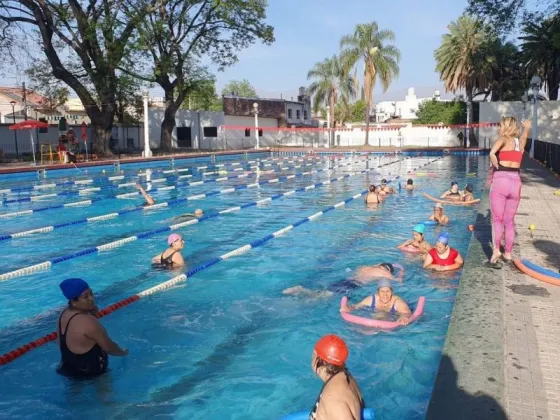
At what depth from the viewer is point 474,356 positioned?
383 cm

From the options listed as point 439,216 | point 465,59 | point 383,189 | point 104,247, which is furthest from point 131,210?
point 465,59

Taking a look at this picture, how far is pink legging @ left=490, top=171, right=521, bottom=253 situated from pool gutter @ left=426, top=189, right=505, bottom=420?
53 cm

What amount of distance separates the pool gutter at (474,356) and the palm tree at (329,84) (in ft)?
156

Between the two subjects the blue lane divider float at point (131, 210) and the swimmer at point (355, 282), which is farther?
the blue lane divider float at point (131, 210)

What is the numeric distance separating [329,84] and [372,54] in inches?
437

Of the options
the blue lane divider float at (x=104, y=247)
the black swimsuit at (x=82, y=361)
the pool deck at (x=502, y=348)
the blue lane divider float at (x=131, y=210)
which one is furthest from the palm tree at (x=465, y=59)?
the black swimsuit at (x=82, y=361)

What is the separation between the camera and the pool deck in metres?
3.14

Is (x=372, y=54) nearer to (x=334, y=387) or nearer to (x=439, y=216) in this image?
(x=439, y=216)

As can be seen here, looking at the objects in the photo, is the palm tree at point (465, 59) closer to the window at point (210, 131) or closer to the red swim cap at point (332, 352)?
the window at point (210, 131)

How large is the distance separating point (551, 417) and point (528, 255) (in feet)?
13.3

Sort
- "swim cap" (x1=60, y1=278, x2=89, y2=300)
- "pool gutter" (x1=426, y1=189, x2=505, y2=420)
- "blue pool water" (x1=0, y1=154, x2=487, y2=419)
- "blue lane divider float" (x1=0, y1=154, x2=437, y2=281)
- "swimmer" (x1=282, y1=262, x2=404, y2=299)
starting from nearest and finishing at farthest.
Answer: "pool gutter" (x1=426, y1=189, x2=505, y2=420), "swim cap" (x1=60, y1=278, x2=89, y2=300), "blue pool water" (x1=0, y1=154, x2=487, y2=419), "swimmer" (x1=282, y1=262, x2=404, y2=299), "blue lane divider float" (x1=0, y1=154, x2=437, y2=281)

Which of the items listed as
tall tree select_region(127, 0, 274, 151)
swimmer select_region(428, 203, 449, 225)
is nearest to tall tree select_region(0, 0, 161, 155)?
tall tree select_region(127, 0, 274, 151)

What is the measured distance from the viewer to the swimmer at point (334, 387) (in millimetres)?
2650

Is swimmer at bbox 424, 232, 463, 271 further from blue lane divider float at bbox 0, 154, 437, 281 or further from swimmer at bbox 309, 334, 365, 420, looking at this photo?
blue lane divider float at bbox 0, 154, 437, 281
